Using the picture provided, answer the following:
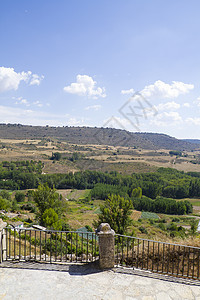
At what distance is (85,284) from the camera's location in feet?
18.6

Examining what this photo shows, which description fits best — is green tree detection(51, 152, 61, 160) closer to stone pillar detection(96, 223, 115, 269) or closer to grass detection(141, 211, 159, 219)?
grass detection(141, 211, 159, 219)

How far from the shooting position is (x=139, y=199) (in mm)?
73812

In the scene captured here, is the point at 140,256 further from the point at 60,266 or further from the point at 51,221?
the point at 51,221

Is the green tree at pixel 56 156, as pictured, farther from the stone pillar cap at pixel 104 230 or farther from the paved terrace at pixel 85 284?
the stone pillar cap at pixel 104 230

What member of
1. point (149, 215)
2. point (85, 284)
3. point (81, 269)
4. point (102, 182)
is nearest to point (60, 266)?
point (81, 269)

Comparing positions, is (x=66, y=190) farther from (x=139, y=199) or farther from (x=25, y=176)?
(x=139, y=199)

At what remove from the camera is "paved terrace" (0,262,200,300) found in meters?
5.26

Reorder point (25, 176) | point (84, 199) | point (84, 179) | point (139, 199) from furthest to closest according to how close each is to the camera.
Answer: point (84, 179) → point (25, 176) → point (84, 199) → point (139, 199)

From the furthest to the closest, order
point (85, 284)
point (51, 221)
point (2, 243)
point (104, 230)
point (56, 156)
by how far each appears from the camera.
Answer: point (56, 156) → point (51, 221) → point (2, 243) → point (104, 230) → point (85, 284)

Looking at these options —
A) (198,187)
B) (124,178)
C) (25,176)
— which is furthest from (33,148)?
(198,187)

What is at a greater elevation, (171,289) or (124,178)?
(171,289)

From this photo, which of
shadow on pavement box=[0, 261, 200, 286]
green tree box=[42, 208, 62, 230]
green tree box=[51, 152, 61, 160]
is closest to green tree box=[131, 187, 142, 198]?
green tree box=[42, 208, 62, 230]

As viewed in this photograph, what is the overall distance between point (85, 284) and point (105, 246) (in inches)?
43.5

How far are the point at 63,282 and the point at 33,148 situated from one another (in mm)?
140470
